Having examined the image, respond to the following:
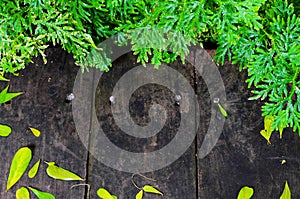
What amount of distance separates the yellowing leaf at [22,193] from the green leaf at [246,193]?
1.81ft

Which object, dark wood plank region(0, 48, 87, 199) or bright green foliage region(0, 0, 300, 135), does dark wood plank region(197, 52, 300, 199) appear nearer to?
bright green foliage region(0, 0, 300, 135)

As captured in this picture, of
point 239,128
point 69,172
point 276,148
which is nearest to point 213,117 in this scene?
point 239,128

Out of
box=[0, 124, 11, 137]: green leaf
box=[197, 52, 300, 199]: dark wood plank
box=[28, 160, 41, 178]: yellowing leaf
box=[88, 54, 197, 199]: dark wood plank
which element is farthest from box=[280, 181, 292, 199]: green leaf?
box=[0, 124, 11, 137]: green leaf

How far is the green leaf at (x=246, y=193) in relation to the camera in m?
1.40

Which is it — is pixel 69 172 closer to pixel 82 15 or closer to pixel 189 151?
pixel 189 151

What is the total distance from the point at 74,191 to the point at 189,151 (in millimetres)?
328

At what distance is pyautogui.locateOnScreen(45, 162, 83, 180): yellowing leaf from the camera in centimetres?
141

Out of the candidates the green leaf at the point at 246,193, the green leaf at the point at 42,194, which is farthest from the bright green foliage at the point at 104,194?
the green leaf at the point at 246,193

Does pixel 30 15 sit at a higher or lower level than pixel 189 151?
higher

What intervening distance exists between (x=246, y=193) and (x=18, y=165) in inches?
23.9

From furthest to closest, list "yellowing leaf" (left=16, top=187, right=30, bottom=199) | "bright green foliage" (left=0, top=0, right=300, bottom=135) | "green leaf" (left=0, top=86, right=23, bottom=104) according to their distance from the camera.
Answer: "green leaf" (left=0, top=86, right=23, bottom=104) < "yellowing leaf" (left=16, top=187, right=30, bottom=199) < "bright green foliage" (left=0, top=0, right=300, bottom=135)

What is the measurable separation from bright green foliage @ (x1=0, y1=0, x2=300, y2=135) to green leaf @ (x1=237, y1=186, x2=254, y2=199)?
0.68ft

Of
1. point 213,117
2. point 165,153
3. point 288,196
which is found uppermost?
point 213,117

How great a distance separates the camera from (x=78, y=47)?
130cm
